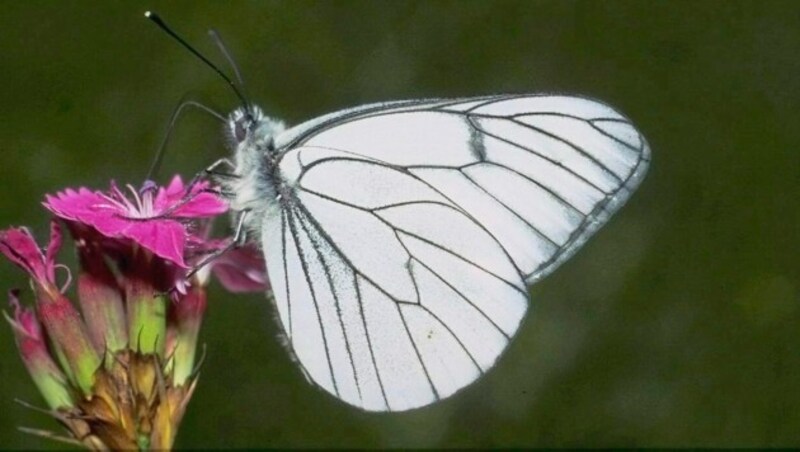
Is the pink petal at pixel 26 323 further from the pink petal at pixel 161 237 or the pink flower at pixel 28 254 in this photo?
the pink petal at pixel 161 237

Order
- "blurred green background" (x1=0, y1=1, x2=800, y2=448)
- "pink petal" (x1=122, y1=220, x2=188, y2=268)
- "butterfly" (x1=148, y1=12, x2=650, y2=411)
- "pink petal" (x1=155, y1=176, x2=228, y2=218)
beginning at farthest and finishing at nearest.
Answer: "blurred green background" (x1=0, y1=1, x2=800, y2=448) < "butterfly" (x1=148, y1=12, x2=650, y2=411) < "pink petal" (x1=155, y1=176, x2=228, y2=218) < "pink petal" (x1=122, y1=220, x2=188, y2=268)

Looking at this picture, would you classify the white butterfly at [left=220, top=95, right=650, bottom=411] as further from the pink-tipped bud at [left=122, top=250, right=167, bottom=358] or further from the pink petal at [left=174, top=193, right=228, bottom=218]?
the pink-tipped bud at [left=122, top=250, right=167, bottom=358]

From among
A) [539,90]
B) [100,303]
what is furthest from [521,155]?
[539,90]

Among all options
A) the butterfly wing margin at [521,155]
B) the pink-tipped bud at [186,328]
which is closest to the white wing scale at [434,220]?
the butterfly wing margin at [521,155]

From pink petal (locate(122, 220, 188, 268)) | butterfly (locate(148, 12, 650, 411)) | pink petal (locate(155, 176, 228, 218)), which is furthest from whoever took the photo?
butterfly (locate(148, 12, 650, 411))

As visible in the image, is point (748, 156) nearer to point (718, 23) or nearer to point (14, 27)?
point (718, 23)

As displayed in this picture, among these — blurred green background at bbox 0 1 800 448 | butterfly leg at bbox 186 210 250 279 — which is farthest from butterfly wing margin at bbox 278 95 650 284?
blurred green background at bbox 0 1 800 448

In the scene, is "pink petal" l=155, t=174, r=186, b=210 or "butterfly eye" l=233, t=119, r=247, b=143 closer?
"pink petal" l=155, t=174, r=186, b=210
